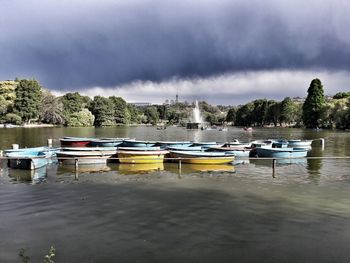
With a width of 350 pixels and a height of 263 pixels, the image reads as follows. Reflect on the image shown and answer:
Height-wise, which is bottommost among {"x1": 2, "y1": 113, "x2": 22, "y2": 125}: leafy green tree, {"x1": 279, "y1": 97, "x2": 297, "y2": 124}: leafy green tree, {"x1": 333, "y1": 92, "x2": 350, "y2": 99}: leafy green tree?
{"x1": 2, "y1": 113, "x2": 22, "y2": 125}: leafy green tree

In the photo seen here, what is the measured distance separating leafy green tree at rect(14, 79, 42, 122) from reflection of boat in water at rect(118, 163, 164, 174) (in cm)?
11275

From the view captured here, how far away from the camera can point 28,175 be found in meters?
27.5

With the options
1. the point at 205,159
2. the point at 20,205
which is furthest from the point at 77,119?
the point at 20,205

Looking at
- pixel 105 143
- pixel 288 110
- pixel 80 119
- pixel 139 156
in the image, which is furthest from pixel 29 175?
pixel 288 110

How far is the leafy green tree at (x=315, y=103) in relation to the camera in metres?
138

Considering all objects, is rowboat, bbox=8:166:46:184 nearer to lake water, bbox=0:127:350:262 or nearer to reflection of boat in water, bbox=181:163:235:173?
lake water, bbox=0:127:350:262

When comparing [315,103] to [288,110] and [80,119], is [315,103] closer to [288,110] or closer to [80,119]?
[288,110]

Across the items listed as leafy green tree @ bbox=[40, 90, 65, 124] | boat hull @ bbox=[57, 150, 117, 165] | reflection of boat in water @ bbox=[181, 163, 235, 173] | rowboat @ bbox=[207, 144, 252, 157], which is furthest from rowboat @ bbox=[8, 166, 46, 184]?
leafy green tree @ bbox=[40, 90, 65, 124]

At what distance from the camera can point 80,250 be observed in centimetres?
1259

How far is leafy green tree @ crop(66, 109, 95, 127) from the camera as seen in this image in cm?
16225

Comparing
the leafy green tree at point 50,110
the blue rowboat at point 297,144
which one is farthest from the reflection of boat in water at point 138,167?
the leafy green tree at point 50,110

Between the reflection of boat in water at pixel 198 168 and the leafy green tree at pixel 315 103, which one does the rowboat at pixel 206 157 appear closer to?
the reflection of boat in water at pixel 198 168

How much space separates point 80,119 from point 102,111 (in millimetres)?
22218

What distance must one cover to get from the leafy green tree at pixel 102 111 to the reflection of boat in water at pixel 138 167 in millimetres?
153288
